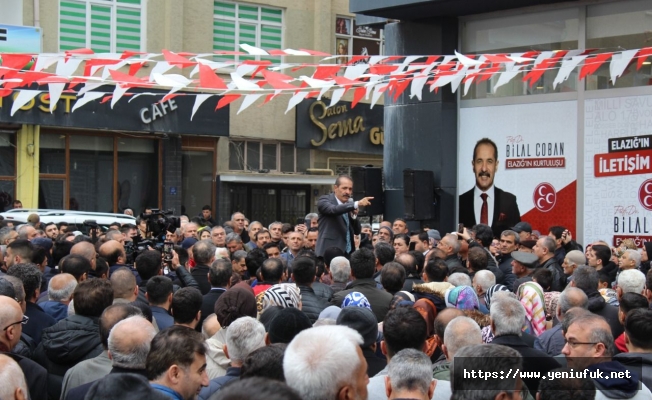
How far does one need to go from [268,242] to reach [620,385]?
315 inches

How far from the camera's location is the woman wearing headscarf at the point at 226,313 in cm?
565

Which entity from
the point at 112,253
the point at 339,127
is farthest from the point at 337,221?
the point at 339,127

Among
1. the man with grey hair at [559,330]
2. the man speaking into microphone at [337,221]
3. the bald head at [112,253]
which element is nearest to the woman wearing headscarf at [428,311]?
the man with grey hair at [559,330]

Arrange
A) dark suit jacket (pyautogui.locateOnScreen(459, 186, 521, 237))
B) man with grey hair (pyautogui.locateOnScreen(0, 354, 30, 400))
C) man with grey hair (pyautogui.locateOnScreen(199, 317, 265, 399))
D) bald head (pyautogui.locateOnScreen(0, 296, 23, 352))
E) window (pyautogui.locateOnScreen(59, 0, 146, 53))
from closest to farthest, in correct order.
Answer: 1. man with grey hair (pyautogui.locateOnScreen(0, 354, 30, 400))
2. man with grey hair (pyautogui.locateOnScreen(199, 317, 265, 399))
3. bald head (pyautogui.locateOnScreen(0, 296, 23, 352))
4. dark suit jacket (pyautogui.locateOnScreen(459, 186, 521, 237))
5. window (pyautogui.locateOnScreen(59, 0, 146, 53))

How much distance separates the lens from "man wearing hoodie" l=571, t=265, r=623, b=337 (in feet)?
23.5

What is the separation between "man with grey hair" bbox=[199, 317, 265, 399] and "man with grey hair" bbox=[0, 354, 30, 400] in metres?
1.10

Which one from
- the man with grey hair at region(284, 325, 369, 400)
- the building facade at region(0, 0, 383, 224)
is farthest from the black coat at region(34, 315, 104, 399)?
the building facade at region(0, 0, 383, 224)

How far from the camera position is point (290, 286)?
6.86 m

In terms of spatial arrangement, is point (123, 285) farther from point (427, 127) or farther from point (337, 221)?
point (427, 127)

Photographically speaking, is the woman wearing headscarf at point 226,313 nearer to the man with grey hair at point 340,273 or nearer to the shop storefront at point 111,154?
the man with grey hair at point 340,273

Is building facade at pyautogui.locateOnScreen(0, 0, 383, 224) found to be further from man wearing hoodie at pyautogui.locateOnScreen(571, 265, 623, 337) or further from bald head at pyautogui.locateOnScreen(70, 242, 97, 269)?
man wearing hoodie at pyautogui.locateOnScreen(571, 265, 623, 337)

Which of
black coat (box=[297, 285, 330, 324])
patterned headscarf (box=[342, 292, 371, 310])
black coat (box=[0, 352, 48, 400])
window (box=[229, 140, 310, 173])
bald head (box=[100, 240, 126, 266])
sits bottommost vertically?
black coat (box=[0, 352, 48, 400])

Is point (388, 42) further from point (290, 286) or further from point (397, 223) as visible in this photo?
point (290, 286)

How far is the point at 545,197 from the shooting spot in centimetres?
1570
